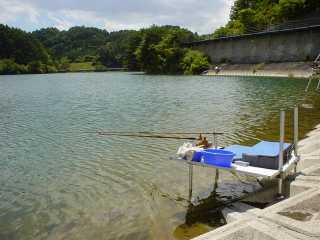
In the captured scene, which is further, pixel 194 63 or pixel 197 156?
pixel 194 63

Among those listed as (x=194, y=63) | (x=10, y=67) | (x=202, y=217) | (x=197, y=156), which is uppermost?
(x=10, y=67)

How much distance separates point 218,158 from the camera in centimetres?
948

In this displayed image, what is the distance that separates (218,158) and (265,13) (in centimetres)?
10255

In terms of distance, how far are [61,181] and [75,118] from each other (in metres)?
14.0

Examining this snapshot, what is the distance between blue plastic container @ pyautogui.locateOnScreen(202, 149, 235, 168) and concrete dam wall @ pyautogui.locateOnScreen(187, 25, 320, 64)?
67380mm

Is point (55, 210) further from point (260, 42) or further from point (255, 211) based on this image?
point (260, 42)

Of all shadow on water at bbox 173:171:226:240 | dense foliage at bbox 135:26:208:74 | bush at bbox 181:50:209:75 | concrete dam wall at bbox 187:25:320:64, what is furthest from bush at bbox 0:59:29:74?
shadow on water at bbox 173:171:226:240

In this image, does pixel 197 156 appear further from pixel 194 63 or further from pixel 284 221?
pixel 194 63

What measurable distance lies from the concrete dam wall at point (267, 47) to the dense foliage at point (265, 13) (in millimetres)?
7497

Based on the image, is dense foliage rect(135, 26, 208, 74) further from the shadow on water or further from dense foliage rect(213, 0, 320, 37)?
the shadow on water

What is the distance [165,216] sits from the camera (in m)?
9.58

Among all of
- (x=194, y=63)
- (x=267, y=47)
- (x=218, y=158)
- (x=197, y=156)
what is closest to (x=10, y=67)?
(x=194, y=63)

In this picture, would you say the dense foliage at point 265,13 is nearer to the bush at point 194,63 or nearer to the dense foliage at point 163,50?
the dense foliage at point 163,50

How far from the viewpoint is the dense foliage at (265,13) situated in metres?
88.2
